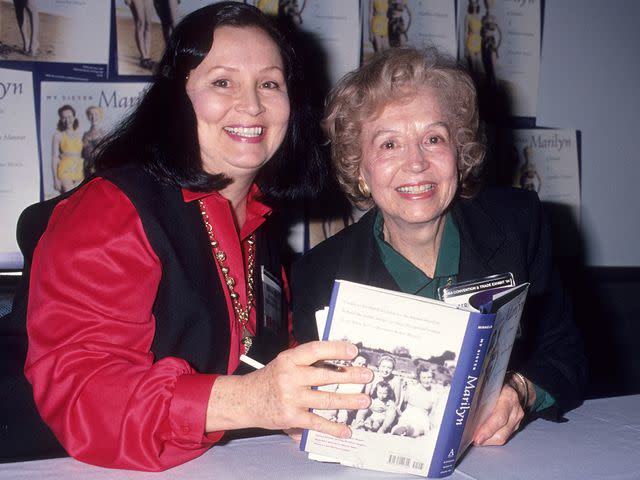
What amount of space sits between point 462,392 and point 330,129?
91 centimetres

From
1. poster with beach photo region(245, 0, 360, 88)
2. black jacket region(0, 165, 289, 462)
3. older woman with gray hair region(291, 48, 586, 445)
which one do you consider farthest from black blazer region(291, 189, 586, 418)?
poster with beach photo region(245, 0, 360, 88)

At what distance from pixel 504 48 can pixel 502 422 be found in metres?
1.62

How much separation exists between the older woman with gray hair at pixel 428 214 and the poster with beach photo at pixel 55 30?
69cm

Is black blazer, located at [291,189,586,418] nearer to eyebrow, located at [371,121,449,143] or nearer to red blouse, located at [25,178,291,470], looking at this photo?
eyebrow, located at [371,121,449,143]

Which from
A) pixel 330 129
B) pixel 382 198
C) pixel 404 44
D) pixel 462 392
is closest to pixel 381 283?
pixel 382 198

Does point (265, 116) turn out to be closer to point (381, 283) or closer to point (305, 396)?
point (381, 283)

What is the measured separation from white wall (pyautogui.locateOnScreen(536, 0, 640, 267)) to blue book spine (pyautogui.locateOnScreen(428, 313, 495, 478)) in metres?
1.73

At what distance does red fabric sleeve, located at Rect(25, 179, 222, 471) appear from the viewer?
1.06 meters

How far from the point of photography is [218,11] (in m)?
1.47

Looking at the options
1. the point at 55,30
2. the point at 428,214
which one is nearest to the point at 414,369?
the point at 428,214

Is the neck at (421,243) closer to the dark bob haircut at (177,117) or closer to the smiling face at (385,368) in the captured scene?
the dark bob haircut at (177,117)

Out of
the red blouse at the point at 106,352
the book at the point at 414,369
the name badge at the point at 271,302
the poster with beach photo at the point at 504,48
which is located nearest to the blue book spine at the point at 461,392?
the book at the point at 414,369

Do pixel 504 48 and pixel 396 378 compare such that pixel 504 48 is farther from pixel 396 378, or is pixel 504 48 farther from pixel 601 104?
pixel 396 378

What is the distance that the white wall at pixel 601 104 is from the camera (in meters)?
2.55
